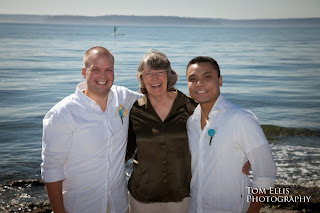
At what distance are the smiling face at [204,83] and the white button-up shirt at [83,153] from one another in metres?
1.02

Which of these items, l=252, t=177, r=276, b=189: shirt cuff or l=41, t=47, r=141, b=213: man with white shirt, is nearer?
l=252, t=177, r=276, b=189: shirt cuff

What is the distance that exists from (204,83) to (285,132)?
10250mm

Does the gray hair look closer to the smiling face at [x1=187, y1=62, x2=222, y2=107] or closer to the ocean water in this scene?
the smiling face at [x1=187, y1=62, x2=222, y2=107]

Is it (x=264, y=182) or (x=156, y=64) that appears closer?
(x=264, y=182)

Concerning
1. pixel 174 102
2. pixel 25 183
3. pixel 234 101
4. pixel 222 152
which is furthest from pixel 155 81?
pixel 234 101

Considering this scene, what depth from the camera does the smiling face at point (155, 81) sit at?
13.6ft

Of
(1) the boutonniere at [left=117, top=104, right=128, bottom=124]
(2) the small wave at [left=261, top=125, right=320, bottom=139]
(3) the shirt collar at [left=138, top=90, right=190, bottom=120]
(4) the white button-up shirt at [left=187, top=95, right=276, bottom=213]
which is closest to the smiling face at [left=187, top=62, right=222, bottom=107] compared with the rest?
(4) the white button-up shirt at [left=187, top=95, right=276, bottom=213]

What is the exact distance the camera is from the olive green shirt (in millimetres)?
3963

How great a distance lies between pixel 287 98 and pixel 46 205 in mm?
16869

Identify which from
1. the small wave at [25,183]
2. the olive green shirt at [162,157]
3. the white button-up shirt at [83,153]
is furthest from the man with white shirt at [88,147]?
the small wave at [25,183]

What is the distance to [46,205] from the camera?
22.0 ft

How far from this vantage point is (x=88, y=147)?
3652mm

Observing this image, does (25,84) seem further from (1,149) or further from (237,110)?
(237,110)

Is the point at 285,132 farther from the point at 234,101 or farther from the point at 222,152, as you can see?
the point at 222,152
